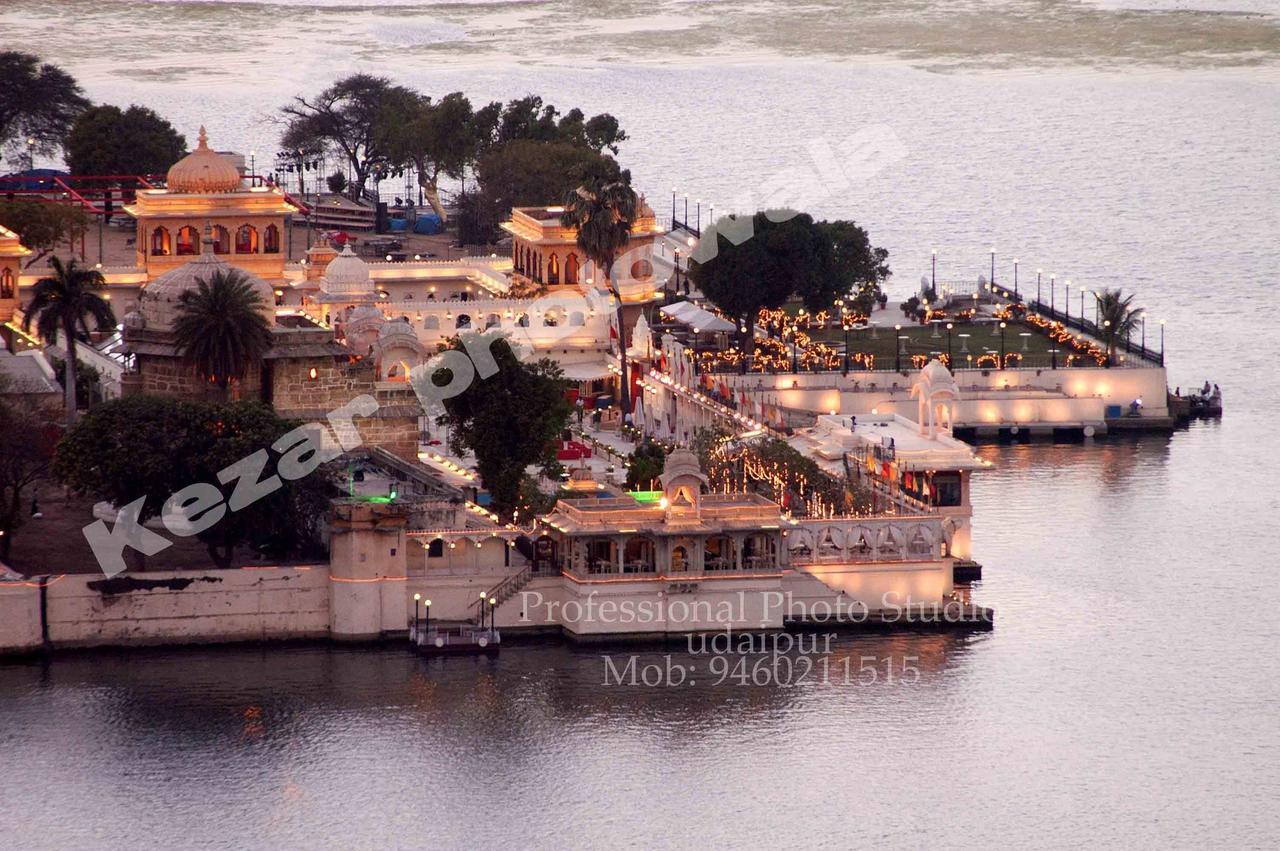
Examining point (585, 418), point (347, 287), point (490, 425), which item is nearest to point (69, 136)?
point (347, 287)

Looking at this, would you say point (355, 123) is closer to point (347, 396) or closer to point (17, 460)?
point (347, 396)

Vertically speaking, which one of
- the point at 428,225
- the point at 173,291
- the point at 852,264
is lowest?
the point at 428,225

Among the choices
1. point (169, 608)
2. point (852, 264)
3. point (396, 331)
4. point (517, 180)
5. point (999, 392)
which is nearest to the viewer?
point (169, 608)

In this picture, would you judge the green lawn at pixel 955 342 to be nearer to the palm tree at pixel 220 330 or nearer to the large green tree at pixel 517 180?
the large green tree at pixel 517 180

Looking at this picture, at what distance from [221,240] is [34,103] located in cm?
5240

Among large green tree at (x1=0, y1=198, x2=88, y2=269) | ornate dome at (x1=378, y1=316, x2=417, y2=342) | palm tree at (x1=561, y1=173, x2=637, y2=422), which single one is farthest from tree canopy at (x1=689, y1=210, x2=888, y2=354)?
large green tree at (x1=0, y1=198, x2=88, y2=269)

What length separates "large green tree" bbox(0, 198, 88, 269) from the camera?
468 ft

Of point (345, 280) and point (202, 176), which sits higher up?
point (202, 176)

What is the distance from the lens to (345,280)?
13525cm

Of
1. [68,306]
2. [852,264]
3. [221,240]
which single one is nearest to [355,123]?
[221,240]

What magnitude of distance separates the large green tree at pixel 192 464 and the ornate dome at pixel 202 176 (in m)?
45.5

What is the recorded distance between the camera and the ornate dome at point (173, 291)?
10681cm

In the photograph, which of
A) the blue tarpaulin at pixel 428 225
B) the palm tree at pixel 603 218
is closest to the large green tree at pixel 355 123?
the blue tarpaulin at pixel 428 225

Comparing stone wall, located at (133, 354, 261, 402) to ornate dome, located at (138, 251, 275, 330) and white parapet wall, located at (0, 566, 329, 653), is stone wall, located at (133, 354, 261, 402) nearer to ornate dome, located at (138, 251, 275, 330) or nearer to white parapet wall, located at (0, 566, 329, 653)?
ornate dome, located at (138, 251, 275, 330)
